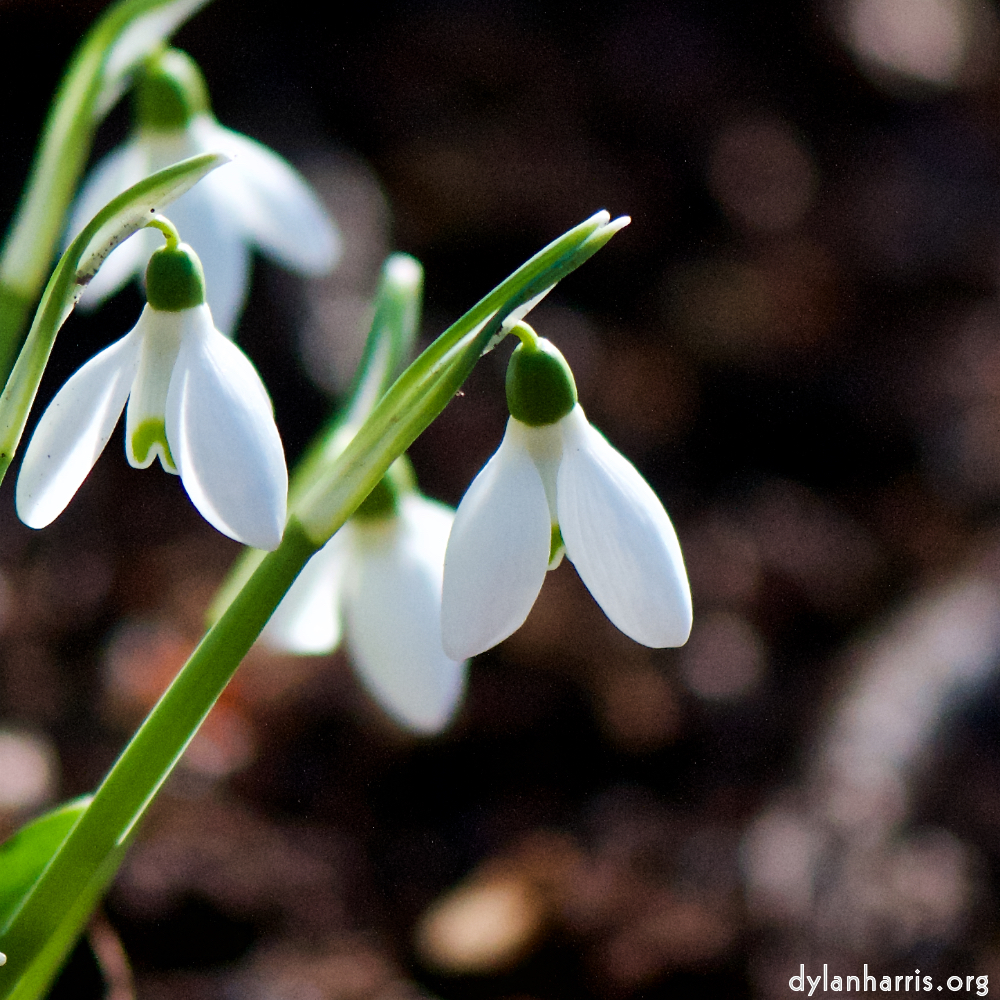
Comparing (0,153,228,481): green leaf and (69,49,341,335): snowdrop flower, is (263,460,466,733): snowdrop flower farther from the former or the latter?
(0,153,228,481): green leaf

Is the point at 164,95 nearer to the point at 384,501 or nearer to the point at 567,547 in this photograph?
the point at 384,501

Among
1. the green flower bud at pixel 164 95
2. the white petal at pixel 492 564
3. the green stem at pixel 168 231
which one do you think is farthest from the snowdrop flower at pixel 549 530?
the green flower bud at pixel 164 95

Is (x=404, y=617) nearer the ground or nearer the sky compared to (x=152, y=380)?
nearer the ground

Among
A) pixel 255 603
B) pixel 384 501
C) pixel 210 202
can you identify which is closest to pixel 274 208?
pixel 210 202

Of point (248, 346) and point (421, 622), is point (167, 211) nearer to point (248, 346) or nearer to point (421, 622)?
point (421, 622)

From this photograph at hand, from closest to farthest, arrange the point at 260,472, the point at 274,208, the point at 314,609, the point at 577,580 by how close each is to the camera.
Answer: the point at 260,472 < the point at 314,609 < the point at 274,208 < the point at 577,580

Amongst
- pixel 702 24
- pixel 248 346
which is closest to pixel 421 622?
pixel 248 346

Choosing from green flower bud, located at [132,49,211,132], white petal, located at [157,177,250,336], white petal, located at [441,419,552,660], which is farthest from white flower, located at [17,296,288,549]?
green flower bud, located at [132,49,211,132]
